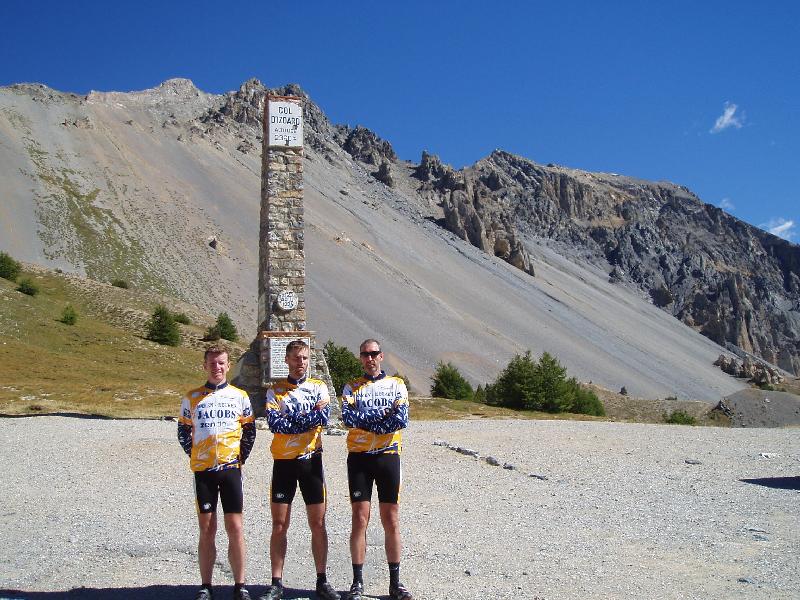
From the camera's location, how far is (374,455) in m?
5.11

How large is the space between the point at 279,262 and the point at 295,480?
1126 centimetres

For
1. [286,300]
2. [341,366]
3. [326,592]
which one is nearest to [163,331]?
[341,366]

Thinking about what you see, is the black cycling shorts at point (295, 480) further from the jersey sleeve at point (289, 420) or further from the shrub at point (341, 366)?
the shrub at point (341, 366)

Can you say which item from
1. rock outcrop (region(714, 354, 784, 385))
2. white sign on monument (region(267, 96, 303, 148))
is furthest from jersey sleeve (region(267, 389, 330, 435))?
rock outcrop (region(714, 354, 784, 385))

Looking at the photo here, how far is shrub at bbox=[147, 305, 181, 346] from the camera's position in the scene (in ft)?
104

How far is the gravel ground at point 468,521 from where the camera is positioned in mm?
Answer: 5305

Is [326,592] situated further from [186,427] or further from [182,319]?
[182,319]

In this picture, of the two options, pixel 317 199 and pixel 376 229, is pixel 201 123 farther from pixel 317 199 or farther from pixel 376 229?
pixel 376 229

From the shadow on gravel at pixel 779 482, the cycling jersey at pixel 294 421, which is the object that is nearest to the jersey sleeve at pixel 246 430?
the cycling jersey at pixel 294 421

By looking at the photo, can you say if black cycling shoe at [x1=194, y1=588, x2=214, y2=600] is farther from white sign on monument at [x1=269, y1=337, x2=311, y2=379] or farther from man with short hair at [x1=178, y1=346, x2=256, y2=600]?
white sign on monument at [x1=269, y1=337, x2=311, y2=379]

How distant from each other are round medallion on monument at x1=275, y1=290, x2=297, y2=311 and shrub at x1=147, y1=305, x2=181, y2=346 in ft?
57.9

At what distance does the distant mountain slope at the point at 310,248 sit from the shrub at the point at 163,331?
751 inches

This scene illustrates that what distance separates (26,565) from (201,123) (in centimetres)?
9947

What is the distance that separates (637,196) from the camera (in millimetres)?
175000
